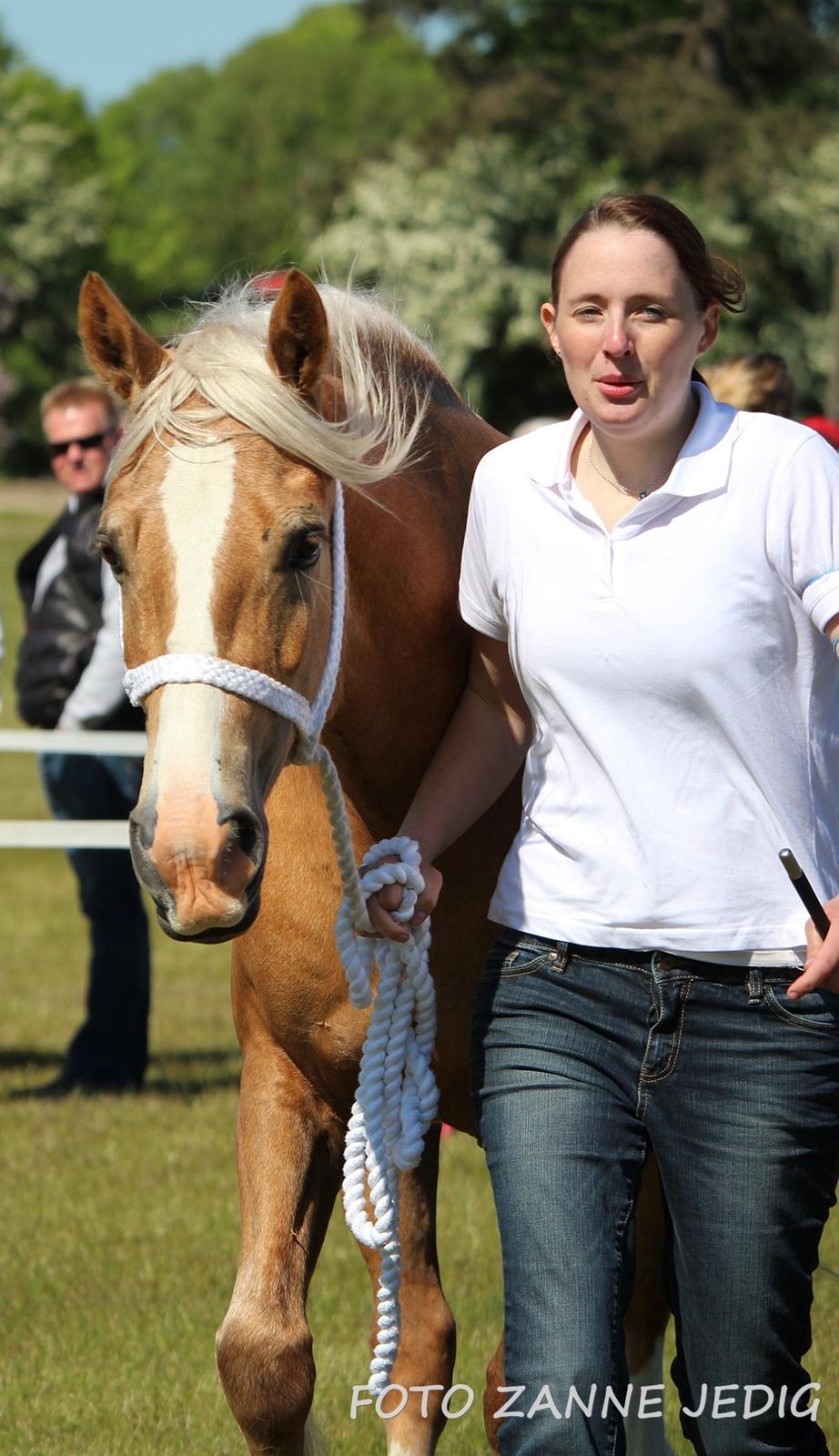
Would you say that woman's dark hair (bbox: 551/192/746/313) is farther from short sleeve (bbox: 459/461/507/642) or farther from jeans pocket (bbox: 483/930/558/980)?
jeans pocket (bbox: 483/930/558/980)

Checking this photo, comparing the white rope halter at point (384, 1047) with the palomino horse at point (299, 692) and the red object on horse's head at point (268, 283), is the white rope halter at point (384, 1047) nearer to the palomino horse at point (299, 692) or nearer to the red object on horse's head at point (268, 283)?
the palomino horse at point (299, 692)

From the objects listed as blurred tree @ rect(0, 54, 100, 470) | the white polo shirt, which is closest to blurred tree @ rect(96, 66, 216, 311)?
blurred tree @ rect(0, 54, 100, 470)

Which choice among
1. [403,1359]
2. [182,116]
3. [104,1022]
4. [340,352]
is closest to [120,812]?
[104,1022]

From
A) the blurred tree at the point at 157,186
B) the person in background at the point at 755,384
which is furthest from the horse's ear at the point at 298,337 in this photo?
the blurred tree at the point at 157,186

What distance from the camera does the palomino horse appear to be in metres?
2.30

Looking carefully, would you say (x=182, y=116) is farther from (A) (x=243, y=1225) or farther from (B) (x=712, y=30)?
(A) (x=243, y=1225)

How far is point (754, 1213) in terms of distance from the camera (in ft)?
7.91

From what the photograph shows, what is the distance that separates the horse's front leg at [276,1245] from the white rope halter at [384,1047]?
0.17 m

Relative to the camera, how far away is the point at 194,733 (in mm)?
2266

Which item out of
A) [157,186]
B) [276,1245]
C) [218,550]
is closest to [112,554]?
[218,550]

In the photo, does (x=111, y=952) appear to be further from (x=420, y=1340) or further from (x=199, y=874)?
(x=199, y=874)

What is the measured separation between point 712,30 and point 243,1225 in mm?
33925

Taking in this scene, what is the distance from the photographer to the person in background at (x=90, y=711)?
6.99 meters

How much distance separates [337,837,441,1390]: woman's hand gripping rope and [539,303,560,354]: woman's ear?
79 centimetres
